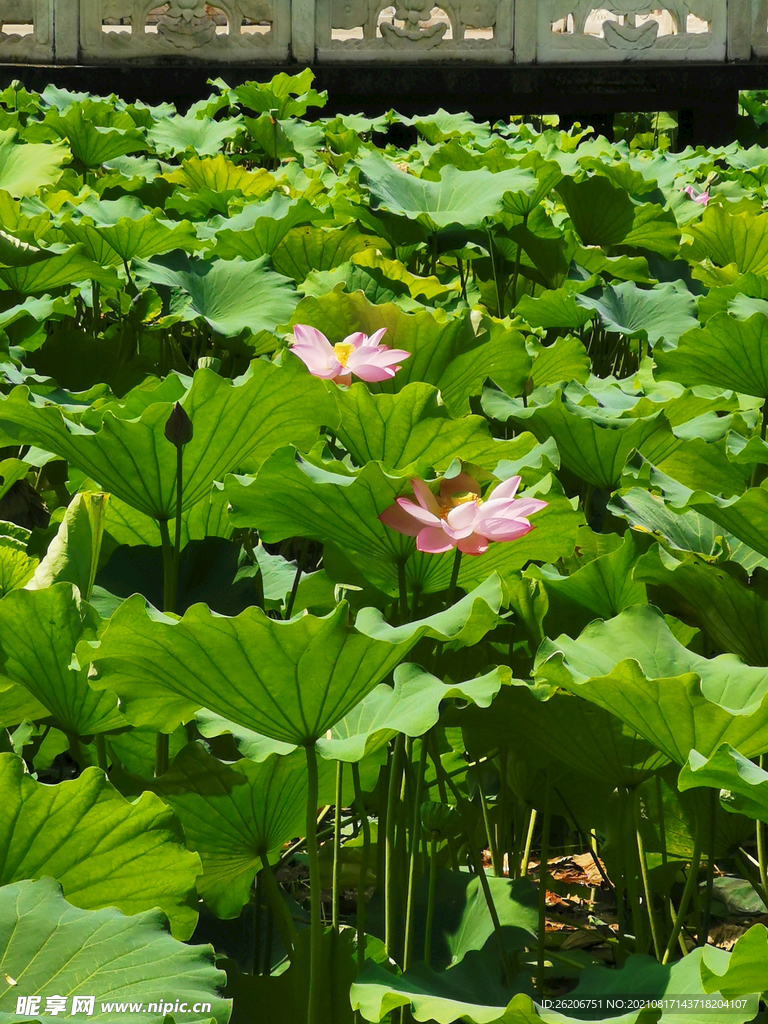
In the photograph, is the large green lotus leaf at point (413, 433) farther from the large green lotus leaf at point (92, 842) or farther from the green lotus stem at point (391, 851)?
the large green lotus leaf at point (92, 842)

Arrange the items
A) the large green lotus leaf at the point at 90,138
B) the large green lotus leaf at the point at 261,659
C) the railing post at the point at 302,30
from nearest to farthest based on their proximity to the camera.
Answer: the large green lotus leaf at the point at 261,659 < the large green lotus leaf at the point at 90,138 < the railing post at the point at 302,30

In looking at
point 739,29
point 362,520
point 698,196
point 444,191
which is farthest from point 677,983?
point 739,29

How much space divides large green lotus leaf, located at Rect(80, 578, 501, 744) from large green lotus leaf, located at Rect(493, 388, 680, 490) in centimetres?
50

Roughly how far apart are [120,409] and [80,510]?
0.15m

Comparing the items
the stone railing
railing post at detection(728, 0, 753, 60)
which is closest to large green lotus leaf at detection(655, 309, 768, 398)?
the stone railing

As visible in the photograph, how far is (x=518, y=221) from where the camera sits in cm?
229

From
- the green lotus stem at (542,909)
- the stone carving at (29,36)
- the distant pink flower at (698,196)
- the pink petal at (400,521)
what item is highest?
the stone carving at (29,36)

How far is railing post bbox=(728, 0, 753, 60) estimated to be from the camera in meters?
7.68

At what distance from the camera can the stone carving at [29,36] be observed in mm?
7035

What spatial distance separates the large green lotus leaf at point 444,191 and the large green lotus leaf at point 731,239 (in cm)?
42

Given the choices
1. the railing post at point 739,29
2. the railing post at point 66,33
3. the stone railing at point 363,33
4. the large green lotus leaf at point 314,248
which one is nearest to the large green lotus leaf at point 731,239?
the large green lotus leaf at point 314,248

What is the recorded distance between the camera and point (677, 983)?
0.80 metres

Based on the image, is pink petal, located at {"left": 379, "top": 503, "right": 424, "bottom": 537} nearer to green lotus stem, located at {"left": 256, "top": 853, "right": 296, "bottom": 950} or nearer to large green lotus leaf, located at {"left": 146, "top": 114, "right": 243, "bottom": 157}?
green lotus stem, located at {"left": 256, "top": 853, "right": 296, "bottom": 950}

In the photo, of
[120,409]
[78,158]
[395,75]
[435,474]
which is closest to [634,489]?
[435,474]
